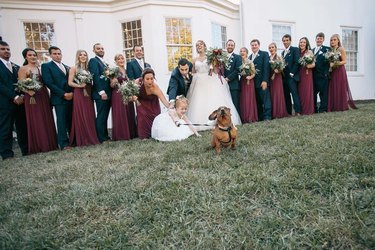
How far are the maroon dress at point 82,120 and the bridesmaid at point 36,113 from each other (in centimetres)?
55

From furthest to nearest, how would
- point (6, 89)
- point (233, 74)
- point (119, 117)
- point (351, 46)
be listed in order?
1. point (351, 46)
2. point (233, 74)
3. point (119, 117)
4. point (6, 89)

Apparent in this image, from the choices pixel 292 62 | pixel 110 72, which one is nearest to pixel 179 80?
pixel 110 72

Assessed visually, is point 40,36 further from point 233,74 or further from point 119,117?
point 233,74

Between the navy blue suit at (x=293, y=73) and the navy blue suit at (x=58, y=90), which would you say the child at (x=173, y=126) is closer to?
the navy blue suit at (x=58, y=90)

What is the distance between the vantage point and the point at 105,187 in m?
3.15

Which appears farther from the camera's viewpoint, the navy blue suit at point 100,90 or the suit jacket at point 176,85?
the navy blue suit at point 100,90

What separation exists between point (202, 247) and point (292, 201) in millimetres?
945

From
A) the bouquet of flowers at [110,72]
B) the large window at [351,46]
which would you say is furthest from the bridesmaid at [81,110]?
the large window at [351,46]

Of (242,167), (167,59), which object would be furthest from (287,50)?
(242,167)

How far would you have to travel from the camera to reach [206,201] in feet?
8.41

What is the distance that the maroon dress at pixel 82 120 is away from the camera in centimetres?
669

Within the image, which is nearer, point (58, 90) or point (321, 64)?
point (58, 90)

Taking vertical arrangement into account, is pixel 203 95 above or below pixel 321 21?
below

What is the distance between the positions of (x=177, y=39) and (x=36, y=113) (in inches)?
276
